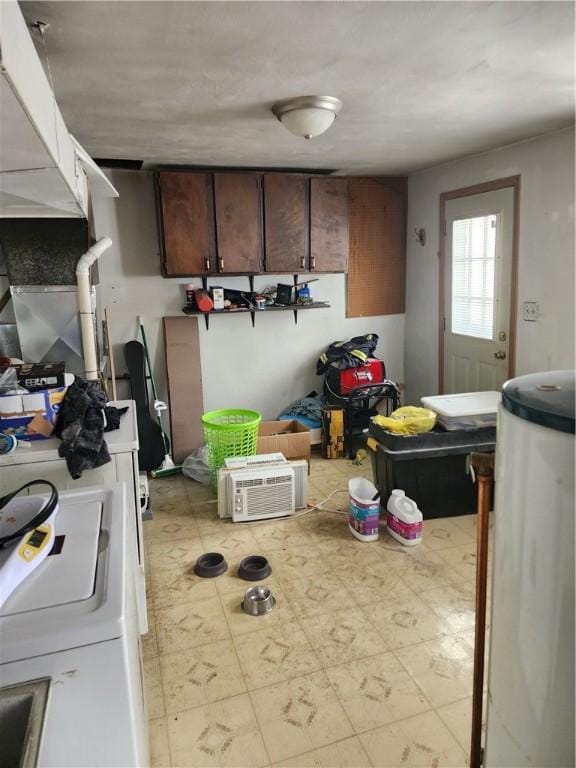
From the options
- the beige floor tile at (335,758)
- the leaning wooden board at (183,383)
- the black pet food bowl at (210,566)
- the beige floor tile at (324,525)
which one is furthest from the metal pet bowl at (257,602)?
the leaning wooden board at (183,383)

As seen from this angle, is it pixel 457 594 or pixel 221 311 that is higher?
pixel 221 311

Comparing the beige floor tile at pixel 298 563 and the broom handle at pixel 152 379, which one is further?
the broom handle at pixel 152 379

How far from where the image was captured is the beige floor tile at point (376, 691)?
1.90 m

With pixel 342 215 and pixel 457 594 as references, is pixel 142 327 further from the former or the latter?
pixel 457 594

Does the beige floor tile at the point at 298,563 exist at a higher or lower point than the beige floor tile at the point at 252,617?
higher

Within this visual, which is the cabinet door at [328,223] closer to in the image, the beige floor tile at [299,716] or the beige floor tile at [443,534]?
the beige floor tile at [443,534]

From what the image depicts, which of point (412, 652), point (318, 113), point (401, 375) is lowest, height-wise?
point (412, 652)

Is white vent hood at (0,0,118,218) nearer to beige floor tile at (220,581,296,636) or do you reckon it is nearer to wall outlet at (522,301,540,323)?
beige floor tile at (220,581,296,636)

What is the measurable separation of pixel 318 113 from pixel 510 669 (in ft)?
7.81

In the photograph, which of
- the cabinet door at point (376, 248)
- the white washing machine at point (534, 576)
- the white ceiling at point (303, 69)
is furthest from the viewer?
the cabinet door at point (376, 248)

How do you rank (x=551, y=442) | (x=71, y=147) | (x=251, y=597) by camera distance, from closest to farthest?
(x=551, y=442) < (x=71, y=147) < (x=251, y=597)

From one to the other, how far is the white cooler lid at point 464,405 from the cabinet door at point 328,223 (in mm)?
1609

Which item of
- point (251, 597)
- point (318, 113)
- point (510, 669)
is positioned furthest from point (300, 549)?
point (318, 113)

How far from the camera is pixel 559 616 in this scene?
0.90 m
